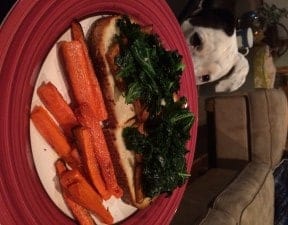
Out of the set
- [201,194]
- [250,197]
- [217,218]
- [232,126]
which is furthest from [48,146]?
[232,126]

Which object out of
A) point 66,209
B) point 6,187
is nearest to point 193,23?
point 66,209

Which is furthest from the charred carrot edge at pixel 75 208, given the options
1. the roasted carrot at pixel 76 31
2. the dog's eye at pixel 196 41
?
the dog's eye at pixel 196 41

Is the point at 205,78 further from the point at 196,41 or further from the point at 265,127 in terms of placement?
the point at 265,127

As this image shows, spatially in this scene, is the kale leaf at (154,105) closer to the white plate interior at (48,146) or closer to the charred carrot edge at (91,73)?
the charred carrot edge at (91,73)

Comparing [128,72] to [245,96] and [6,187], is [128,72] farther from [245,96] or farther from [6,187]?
[245,96]

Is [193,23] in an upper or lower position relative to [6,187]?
upper

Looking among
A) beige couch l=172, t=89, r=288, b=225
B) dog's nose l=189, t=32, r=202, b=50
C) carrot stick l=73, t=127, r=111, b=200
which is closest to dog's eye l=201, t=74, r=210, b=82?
dog's nose l=189, t=32, r=202, b=50
